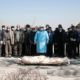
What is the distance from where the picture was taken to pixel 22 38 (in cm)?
2030

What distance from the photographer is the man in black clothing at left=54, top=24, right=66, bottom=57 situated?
19.7 m

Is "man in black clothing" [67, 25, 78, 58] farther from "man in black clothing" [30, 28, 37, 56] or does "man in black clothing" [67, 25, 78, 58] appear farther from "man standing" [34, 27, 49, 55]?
"man in black clothing" [30, 28, 37, 56]

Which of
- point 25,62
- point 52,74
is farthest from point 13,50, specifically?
point 52,74

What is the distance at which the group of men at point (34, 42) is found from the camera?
19656mm

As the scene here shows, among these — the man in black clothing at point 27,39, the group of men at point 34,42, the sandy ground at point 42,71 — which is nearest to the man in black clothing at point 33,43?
the group of men at point 34,42

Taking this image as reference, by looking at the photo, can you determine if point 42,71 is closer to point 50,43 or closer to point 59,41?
point 50,43

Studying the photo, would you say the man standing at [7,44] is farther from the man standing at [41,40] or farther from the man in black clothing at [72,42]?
the man in black clothing at [72,42]

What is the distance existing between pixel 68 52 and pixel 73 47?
453 millimetres

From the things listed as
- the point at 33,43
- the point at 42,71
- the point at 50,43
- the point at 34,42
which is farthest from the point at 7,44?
the point at 42,71

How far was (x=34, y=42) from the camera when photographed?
1902 centimetres

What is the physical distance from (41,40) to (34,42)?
0.51 meters

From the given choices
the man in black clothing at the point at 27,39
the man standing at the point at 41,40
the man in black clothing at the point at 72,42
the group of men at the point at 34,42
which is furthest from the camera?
the man in black clothing at the point at 27,39

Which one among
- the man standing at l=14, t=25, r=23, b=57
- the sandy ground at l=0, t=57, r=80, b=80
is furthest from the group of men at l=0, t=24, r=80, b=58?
the sandy ground at l=0, t=57, r=80, b=80

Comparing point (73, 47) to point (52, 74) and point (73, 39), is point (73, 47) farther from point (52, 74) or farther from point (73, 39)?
point (52, 74)
